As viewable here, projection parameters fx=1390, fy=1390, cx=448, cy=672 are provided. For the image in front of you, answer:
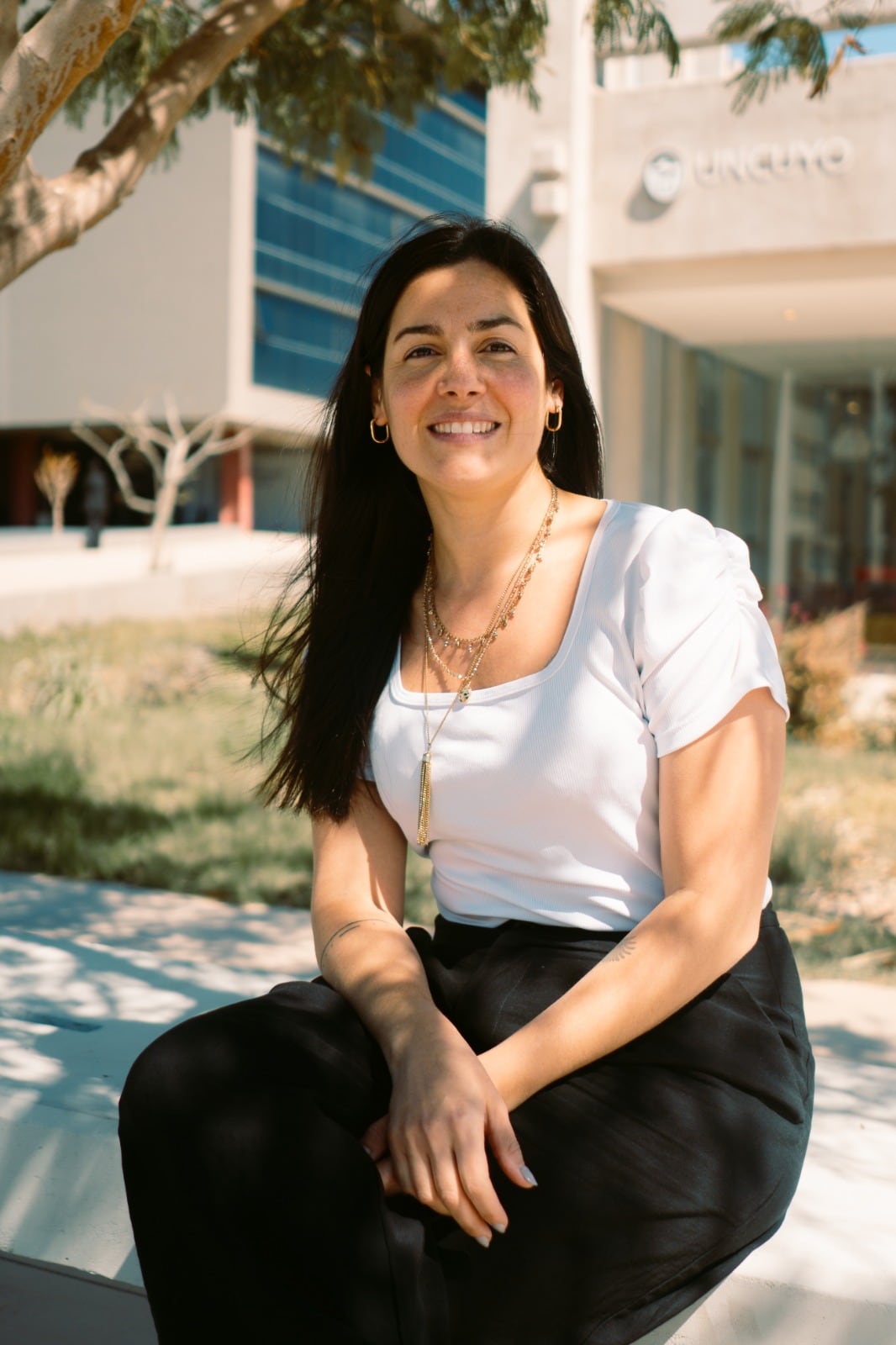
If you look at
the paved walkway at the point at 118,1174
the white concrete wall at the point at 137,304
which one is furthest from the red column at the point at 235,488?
the paved walkway at the point at 118,1174

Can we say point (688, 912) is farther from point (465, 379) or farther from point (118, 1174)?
point (118, 1174)

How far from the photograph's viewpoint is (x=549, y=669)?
195cm

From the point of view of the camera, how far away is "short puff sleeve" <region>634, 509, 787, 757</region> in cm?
180

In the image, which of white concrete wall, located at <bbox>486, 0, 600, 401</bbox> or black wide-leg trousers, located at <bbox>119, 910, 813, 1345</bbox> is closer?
black wide-leg trousers, located at <bbox>119, 910, 813, 1345</bbox>

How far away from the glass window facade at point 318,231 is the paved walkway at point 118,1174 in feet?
108

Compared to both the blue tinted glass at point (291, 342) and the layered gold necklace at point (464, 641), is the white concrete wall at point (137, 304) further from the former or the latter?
the layered gold necklace at point (464, 641)

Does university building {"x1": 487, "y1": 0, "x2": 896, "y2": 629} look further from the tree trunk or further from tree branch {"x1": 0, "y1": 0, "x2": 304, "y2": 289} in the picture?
the tree trunk

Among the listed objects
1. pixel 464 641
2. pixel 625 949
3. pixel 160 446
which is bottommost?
pixel 625 949

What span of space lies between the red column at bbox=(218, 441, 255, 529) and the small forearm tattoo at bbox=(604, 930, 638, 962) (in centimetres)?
3866

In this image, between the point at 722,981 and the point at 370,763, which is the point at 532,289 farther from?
the point at 722,981

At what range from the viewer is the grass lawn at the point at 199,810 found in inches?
222

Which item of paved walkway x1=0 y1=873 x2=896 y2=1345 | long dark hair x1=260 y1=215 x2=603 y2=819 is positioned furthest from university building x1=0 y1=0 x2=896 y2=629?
paved walkway x1=0 y1=873 x2=896 y2=1345

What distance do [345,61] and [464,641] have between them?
3.52m

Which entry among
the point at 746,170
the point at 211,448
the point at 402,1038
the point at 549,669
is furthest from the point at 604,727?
the point at 211,448
